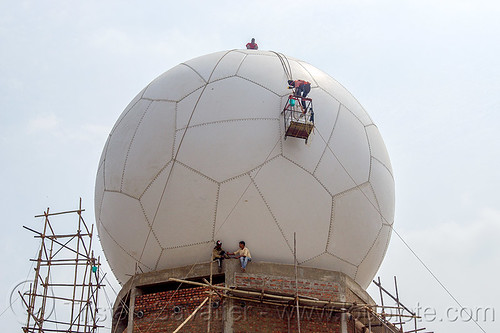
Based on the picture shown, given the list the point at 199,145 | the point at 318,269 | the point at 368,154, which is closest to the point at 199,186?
the point at 199,145

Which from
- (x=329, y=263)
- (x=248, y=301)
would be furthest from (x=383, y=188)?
(x=248, y=301)

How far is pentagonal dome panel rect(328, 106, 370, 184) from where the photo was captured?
11930 millimetres

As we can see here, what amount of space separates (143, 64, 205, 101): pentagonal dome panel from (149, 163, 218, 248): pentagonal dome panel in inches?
63.2

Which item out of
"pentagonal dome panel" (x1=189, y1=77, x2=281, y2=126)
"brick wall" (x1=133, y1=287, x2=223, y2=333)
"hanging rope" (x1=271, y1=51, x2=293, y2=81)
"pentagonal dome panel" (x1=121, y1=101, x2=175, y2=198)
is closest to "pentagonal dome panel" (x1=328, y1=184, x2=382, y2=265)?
"pentagonal dome panel" (x1=189, y1=77, x2=281, y2=126)

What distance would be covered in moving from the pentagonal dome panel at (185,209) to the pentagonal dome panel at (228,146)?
0.20m

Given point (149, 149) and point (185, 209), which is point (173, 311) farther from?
point (149, 149)

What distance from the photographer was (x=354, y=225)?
1179cm

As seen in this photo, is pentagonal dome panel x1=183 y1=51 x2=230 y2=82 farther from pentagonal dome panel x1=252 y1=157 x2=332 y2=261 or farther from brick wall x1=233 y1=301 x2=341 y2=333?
brick wall x1=233 y1=301 x2=341 y2=333

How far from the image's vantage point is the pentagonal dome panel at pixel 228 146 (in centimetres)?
1127

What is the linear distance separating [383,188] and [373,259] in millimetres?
1315

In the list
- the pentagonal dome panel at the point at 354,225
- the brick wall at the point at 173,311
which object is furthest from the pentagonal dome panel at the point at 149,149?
the pentagonal dome panel at the point at 354,225

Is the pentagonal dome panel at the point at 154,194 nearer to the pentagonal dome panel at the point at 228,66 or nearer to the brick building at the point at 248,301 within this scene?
the brick building at the point at 248,301

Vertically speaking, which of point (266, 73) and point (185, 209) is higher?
point (266, 73)

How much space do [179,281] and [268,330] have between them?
5.10 ft
